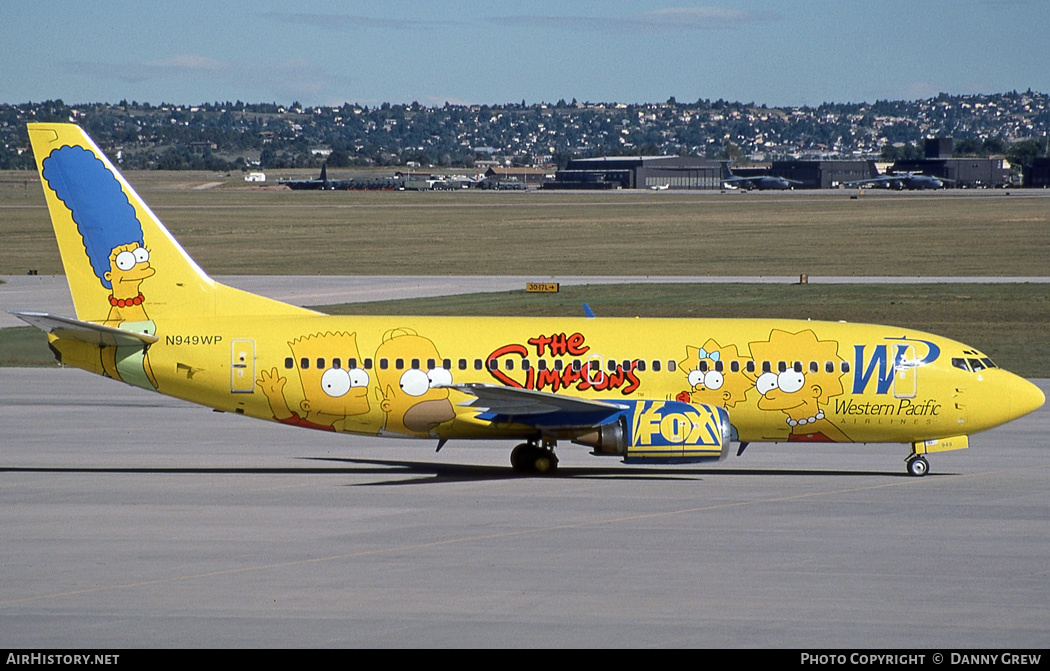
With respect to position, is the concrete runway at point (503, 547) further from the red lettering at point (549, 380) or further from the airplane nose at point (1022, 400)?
the red lettering at point (549, 380)

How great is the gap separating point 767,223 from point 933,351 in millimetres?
109714

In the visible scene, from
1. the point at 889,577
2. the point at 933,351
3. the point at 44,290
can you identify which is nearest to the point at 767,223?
the point at 44,290

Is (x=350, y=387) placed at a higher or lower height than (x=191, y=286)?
lower

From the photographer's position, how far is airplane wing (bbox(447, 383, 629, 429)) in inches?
1172

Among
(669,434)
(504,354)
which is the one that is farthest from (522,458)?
(669,434)

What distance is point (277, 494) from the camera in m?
29.5

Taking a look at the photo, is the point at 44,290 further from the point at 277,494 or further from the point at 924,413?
the point at 924,413

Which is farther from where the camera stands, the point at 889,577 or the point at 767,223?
the point at 767,223

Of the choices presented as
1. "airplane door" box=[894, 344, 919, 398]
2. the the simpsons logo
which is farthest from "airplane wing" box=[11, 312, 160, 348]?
"airplane door" box=[894, 344, 919, 398]

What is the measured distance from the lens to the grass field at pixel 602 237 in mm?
95312

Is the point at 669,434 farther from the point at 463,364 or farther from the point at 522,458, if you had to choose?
the point at 463,364

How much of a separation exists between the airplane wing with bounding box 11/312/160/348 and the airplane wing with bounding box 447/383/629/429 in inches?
296

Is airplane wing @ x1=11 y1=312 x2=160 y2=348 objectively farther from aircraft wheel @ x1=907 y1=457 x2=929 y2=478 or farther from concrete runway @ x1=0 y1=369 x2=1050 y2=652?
aircraft wheel @ x1=907 y1=457 x2=929 y2=478
